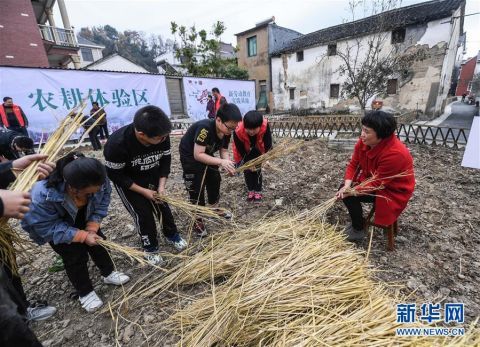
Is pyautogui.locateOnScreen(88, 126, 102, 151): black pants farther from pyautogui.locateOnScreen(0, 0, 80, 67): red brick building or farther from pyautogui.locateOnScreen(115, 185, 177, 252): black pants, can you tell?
pyautogui.locateOnScreen(0, 0, 80, 67): red brick building

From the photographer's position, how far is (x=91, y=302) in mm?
1865

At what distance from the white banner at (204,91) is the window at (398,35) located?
8761 millimetres

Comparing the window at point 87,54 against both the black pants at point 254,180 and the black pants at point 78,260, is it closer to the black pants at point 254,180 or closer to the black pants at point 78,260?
the black pants at point 254,180

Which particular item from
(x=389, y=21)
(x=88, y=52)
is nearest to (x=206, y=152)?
(x=389, y=21)

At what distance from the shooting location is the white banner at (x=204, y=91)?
32.2 ft

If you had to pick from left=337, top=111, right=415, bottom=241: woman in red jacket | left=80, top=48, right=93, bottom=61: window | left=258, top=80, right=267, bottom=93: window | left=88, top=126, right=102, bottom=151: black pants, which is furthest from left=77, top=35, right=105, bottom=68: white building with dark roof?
left=337, top=111, right=415, bottom=241: woman in red jacket

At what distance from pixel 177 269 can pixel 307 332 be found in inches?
49.4

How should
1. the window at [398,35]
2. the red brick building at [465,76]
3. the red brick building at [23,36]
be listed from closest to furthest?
the red brick building at [23,36] → the window at [398,35] → the red brick building at [465,76]

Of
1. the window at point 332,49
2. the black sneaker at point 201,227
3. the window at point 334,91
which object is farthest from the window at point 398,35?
the black sneaker at point 201,227

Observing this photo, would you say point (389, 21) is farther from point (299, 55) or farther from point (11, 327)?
point (11, 327)

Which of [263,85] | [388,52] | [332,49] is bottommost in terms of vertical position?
[263,85]

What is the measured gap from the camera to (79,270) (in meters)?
1.80

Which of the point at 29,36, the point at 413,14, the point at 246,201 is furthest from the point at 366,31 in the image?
the point at 29,36

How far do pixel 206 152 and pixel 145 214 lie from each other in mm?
853
